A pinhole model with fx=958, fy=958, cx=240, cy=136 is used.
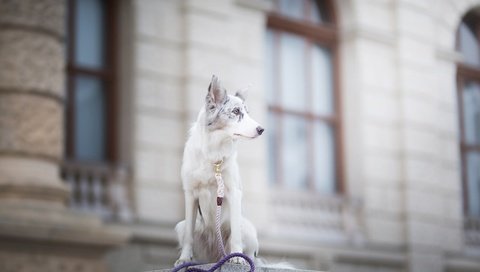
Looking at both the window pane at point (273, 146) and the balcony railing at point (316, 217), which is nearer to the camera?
the balcony railing at point (316, 217)

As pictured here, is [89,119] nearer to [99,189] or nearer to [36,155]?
[99,189]

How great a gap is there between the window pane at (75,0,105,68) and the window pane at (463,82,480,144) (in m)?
6.49

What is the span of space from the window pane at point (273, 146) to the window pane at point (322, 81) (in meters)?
0.87

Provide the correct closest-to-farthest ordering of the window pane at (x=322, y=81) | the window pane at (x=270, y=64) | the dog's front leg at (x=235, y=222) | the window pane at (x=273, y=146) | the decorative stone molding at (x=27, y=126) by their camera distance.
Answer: the dog's front leg at (x=235, y=222)
the decorative stone molding at (x=27, y=126)
the window pane at (x=273, y=146)
the window pane at (x=270, y=64)
the window pane at (x=322, y=81)

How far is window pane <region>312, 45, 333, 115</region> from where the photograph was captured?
13695 millimetres

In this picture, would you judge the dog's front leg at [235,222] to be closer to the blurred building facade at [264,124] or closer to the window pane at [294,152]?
the blurred building facade at [264,124]

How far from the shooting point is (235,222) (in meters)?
3.75

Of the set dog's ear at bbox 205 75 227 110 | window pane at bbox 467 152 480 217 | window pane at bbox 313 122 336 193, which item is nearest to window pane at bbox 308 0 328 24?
window pane at bbox 313 122 336 193

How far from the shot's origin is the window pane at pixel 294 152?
42.9ft

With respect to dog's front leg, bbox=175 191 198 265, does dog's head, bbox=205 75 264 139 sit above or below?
above

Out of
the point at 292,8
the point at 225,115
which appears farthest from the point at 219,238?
the point at 292,8

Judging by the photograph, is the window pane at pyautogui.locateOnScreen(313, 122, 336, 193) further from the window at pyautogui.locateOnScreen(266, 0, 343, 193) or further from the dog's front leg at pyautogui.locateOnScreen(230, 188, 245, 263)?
the dog's front leg at pyautogui.locateOnScreen(230, 188, 245, 263)

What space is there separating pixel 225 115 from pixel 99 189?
702 centimetres

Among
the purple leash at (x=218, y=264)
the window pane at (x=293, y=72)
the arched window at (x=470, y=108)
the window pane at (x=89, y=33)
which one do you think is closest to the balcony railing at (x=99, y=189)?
the window pane at (x=89, y=33)
